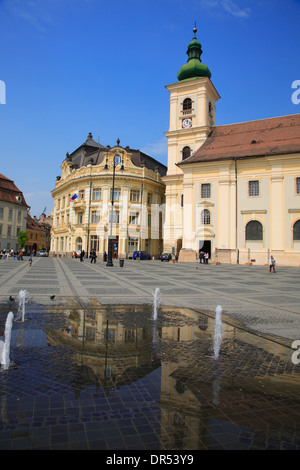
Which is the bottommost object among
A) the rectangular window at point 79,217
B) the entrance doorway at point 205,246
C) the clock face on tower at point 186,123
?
the entrance doorway at point 205,246

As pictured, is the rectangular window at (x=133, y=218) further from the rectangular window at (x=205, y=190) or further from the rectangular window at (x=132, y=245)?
the rectangular window at (x=205, y=190)

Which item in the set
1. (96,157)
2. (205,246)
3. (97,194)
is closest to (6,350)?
(205,246)

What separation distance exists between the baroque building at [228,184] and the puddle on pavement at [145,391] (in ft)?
115

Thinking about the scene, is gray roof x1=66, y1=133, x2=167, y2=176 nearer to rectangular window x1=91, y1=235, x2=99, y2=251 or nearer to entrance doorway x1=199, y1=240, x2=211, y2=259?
rectangular window x1=91, y1=235, x2=99, y2=251

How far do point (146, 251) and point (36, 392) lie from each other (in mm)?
50595

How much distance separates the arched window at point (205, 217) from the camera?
4250 cm

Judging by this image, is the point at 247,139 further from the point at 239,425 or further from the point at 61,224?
the point at 239,425

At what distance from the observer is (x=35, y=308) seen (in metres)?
8.67

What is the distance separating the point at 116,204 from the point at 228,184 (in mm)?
19412

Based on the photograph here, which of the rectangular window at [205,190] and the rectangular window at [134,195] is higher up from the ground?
the rectangular window at [134,195]

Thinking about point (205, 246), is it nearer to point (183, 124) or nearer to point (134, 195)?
point (134, 195)

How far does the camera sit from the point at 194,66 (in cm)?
4872

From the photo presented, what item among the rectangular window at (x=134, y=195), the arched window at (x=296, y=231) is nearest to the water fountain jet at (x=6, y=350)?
the arched window at (x=296, y=231)
